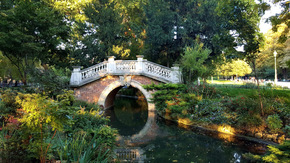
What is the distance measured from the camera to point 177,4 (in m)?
17.7

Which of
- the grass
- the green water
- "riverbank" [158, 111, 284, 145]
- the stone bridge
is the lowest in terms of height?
the green water

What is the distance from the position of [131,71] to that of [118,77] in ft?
3.74

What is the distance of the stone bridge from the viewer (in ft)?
44.5

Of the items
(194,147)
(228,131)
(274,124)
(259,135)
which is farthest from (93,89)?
(274,124)

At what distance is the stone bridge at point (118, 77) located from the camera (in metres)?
13.6

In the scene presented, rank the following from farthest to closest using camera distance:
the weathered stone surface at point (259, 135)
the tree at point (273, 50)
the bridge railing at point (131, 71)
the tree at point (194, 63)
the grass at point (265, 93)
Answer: the tree at point (273, 50), the bridge railing at point (131, 71), the tree at point (194, 63), the grass at point (265, 93), the weathered stone surface at point (259, 135)

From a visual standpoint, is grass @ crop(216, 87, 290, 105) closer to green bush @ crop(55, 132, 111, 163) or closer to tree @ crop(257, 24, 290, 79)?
green bush @ crop(55, 132, 111, 163)

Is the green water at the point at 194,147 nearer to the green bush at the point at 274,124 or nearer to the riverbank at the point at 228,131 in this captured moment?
the riverbank at the point at 228,131

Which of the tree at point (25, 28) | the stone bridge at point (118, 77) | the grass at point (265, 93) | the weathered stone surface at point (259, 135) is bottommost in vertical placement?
the weathered stone surface at point (259, 135)

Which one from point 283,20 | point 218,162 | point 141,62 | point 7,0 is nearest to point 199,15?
point 141,62

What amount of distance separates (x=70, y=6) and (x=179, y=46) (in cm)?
1192

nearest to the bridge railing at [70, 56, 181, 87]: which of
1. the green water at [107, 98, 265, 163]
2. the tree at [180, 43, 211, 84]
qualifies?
the tree at [180, 43, 211, 84]

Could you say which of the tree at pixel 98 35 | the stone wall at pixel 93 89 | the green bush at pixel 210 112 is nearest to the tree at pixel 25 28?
the tree at pixel 98 35

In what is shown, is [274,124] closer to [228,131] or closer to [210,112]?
[228,131]
